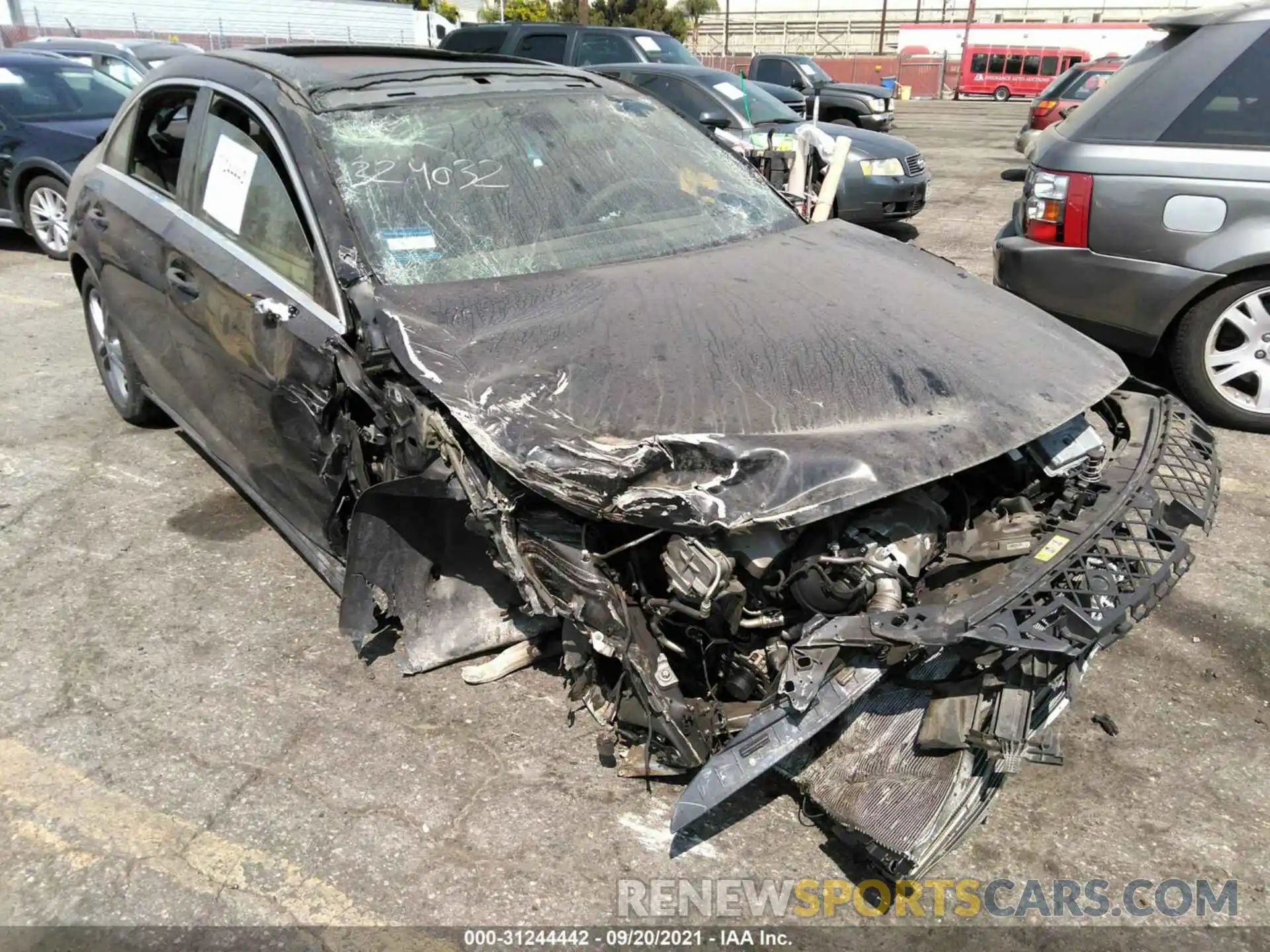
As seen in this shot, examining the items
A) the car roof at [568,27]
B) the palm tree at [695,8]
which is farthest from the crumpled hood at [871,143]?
the palm tree at [695,8]

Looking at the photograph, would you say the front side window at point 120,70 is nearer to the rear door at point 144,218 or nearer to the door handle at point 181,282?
the rear door at point 144,218

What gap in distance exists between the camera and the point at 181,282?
350 centimetres

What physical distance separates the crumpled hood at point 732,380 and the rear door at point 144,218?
162 cm

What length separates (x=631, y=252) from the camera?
3176 mm

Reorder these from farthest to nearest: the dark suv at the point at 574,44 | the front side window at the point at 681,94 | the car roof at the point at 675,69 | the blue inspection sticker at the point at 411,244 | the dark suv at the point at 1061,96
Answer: the dark suv at the point at 1061,96, the dark suv at the point at 574,44, the car roof at the point at 675,69, the front side window at the point at 681,94, the blue inspection sticker at the point at 411,244

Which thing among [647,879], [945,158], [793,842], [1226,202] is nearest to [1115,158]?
[1226,202]

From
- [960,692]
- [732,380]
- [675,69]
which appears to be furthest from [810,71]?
[960,692]

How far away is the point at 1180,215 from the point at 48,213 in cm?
886

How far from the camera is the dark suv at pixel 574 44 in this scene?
1103cm

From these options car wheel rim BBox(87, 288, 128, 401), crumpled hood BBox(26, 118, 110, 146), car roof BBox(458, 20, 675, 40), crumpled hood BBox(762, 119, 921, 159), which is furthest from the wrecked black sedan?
car roof BBox(458, 20, 675, 40)

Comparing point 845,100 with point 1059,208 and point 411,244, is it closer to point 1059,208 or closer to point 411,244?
point 1059,208

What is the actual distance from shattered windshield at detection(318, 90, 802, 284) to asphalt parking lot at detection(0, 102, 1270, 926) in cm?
137

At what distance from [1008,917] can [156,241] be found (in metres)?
3.70

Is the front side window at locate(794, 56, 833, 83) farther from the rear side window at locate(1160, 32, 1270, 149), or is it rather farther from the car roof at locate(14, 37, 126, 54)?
the rear side window at locate(1160, 32, 1270, 149)
